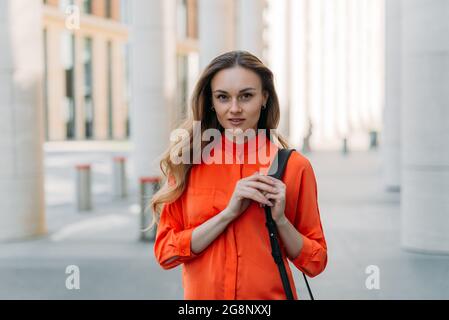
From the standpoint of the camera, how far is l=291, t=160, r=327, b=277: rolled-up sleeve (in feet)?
8.36

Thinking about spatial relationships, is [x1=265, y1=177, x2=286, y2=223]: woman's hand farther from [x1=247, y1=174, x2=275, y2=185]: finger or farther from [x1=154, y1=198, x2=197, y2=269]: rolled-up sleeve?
[x1=154, y1=198, x2=197, y2=269]: rolled-up sleeve

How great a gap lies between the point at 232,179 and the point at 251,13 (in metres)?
36.4

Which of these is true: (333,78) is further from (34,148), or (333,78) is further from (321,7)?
(34,148)

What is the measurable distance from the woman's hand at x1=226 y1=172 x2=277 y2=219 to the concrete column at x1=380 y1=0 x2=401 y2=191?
18204 millimetres

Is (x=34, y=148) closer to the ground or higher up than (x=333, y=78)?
closer to the ground

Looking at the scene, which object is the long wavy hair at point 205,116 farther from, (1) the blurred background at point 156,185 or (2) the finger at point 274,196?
(1) the blurred background at point 156,185

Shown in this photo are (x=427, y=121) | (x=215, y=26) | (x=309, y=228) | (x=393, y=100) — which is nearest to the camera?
(x=309, y=228)

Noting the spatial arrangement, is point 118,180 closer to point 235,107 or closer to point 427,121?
point 427,121

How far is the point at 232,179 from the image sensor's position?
257 cm

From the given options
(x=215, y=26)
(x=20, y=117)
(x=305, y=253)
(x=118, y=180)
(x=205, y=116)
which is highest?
(x=215, y=26)

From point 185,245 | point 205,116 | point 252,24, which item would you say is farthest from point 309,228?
point 252,24

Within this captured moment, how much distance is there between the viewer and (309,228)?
2609 millimetres

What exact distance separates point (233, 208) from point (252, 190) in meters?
0.12
